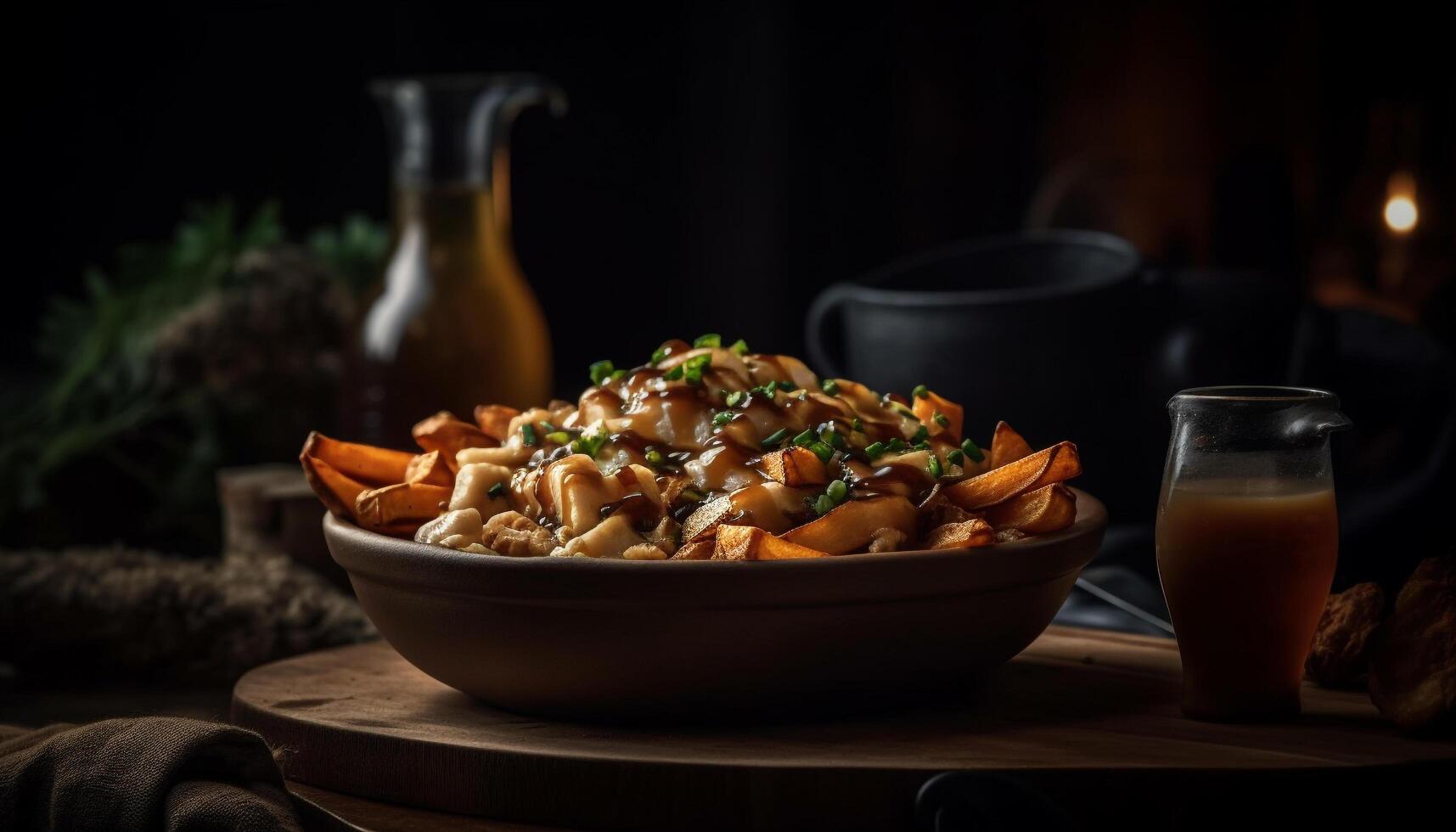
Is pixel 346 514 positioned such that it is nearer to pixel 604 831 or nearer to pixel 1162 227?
pixel 604 831

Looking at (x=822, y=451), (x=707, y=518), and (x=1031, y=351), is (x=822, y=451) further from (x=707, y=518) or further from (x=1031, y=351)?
(x=1031, y=351)

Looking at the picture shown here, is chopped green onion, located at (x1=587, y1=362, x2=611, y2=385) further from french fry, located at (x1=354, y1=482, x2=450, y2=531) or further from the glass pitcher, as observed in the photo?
the glass pitcher

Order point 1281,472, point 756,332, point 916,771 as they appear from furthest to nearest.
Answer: point 756,332
point 1281,472
point 916,771

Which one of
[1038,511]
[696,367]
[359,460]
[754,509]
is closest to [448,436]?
[359,460]

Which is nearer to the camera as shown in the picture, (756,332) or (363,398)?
(363,398)

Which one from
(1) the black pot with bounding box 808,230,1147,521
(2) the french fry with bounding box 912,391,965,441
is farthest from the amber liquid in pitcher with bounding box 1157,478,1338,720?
(1) the black pot with bounding box 808,230,1147,521

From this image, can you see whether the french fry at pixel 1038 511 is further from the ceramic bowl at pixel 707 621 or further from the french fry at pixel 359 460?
the french fry at pixel 359 460

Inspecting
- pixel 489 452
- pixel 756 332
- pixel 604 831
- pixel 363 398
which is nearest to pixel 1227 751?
pixel 604 831
